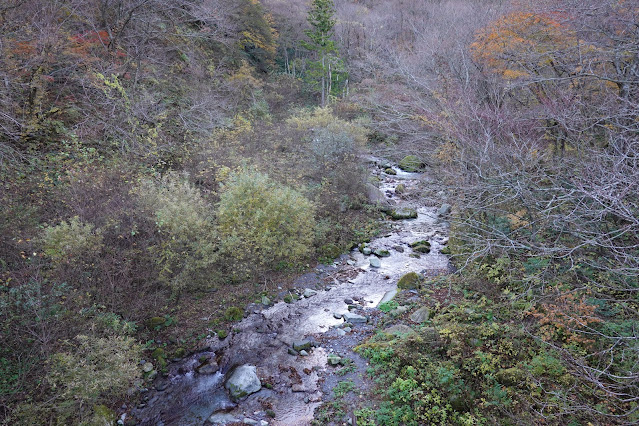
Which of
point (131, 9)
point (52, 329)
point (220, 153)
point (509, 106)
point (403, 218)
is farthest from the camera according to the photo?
point (403, 218)

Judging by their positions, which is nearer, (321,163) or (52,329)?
(52,329)

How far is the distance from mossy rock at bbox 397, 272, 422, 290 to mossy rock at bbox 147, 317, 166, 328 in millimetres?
5620

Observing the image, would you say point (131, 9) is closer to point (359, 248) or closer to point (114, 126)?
point (114, 126)

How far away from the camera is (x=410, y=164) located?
1723 cm

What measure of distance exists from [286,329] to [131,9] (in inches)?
439

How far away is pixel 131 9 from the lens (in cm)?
1082

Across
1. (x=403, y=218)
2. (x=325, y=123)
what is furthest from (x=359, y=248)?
(x=325, y=123)

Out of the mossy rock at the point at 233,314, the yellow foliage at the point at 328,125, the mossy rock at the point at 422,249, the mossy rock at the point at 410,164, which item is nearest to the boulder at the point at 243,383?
the mossy rock at the point at 233,314

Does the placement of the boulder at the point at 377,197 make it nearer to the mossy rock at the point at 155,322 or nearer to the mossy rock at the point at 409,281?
the mossy rock at the point at 409,281

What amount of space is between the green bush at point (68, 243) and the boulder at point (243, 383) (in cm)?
353

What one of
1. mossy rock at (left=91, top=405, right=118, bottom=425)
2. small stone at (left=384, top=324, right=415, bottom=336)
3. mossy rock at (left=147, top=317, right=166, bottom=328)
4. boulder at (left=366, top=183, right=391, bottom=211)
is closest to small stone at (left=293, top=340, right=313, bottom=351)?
small stone at (left=384, top=324, right=415, bottom=336)

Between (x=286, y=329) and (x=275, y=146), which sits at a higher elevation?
(x=275, y=146)

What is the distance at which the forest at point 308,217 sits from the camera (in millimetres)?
4719

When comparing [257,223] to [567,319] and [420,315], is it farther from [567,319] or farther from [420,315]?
[567,319]
